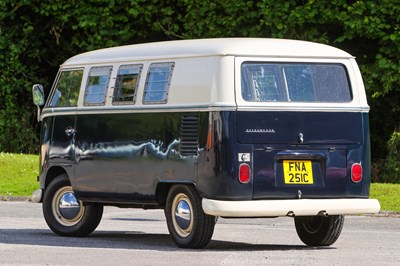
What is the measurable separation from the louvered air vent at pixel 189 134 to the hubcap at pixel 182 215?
1.55ft

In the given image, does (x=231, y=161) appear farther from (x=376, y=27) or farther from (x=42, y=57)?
(x=42, y=57)

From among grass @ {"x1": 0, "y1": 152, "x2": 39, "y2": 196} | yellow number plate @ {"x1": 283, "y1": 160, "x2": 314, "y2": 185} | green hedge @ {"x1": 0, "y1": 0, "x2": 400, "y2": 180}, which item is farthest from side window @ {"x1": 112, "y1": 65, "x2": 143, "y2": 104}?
green hedge @ {"x1": 0, "y1": 0, "x2": 400, "y2": 180}

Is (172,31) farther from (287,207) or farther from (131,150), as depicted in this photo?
(287,207)

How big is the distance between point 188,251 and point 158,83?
1974mm

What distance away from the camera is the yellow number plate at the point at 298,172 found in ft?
45.7

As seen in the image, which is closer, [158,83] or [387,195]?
[158,83]

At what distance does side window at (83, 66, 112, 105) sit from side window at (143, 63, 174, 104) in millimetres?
790

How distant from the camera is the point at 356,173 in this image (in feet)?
46.9

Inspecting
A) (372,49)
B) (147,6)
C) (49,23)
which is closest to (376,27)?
(372,49)

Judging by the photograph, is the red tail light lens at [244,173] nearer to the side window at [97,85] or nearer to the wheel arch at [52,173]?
the side window at [97,85]

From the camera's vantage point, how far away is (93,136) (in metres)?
15.4

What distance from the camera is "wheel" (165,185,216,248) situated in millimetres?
13766

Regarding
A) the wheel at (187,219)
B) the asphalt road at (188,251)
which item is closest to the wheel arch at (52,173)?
the asphalt road at (188,251)

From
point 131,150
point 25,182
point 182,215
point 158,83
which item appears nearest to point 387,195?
point 25,182
